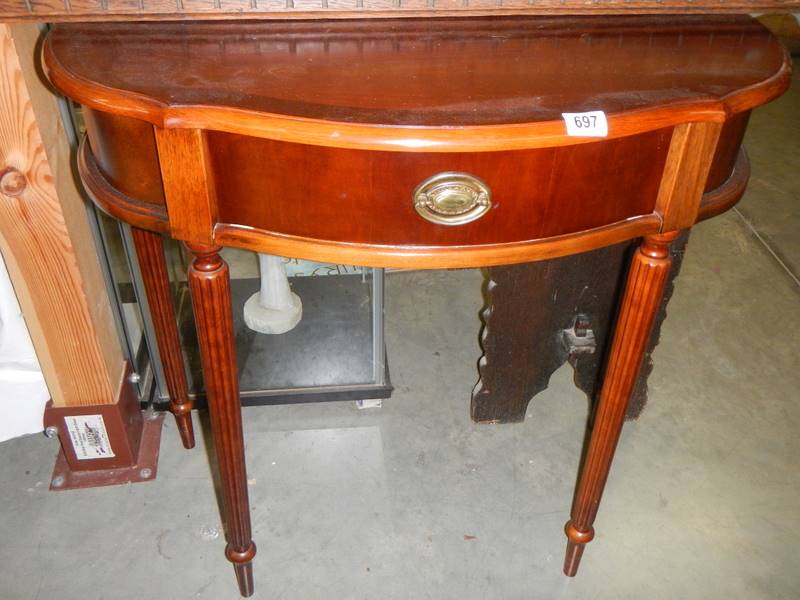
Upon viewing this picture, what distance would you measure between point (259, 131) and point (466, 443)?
0.80 m

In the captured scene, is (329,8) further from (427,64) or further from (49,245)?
(49,245)

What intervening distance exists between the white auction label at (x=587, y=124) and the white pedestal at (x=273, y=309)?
756mm

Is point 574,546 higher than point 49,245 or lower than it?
lower

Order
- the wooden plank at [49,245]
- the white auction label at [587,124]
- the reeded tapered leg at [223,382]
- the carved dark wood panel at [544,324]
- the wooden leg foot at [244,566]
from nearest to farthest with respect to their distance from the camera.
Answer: the white auction label at [587,124]
the reeded tapered leg at [223,382]
the wooden plank at [49,245]
the wooden leg foot at [244,566]
the carved dark wood panel at [544,324]

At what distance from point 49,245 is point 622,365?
71 centimetres

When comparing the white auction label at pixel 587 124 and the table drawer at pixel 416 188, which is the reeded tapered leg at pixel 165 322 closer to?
the table drawer at pixel 416 188

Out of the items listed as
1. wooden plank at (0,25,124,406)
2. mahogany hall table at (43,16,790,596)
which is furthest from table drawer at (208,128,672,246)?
wooden plank at (0,25,124,406)

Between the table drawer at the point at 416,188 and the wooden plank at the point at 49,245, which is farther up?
the table drawer at the point at 416,188

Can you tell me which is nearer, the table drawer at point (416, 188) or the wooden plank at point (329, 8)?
the table drawer at point (416, 188)

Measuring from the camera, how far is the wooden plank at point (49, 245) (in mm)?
902

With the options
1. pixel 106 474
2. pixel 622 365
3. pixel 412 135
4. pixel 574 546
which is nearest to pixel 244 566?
pixel 106 474

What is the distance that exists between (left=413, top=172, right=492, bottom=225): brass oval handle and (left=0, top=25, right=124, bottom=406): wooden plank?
20.2 inches

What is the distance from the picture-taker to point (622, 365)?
869 millimetres

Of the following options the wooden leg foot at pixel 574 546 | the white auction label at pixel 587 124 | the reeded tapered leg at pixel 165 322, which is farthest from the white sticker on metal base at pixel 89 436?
the white auction label at pixel 587 124
